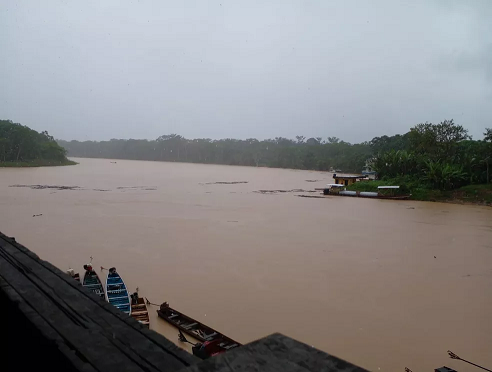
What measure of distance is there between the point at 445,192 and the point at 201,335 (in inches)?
704

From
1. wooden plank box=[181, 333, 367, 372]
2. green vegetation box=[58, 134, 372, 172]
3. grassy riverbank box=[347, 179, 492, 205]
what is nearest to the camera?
wooden plank box=[181, 333, 367, 372]

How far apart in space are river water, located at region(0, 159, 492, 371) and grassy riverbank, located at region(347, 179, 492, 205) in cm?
307

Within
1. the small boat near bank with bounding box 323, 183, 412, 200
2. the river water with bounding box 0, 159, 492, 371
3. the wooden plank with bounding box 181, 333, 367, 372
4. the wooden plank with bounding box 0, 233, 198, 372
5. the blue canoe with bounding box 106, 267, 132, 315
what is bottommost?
the river water with bounding box 0, 159, 492, 371

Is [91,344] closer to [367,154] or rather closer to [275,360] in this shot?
[275,360]

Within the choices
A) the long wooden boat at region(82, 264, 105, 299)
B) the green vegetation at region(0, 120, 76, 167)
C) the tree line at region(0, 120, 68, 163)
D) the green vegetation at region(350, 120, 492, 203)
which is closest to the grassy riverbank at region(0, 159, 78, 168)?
the green vegetation at region(0, 120, 76, 167)

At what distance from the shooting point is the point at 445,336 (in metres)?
4.54

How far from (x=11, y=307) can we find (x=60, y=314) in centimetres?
18

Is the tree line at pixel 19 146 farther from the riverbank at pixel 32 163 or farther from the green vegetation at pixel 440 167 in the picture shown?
the green vegetation at pixel 440 167

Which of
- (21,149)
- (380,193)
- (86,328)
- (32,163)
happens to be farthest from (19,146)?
(86,328)

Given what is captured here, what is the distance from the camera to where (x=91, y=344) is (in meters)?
0.85

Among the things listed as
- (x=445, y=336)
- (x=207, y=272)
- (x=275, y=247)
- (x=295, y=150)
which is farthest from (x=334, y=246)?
(x=295, y=150)

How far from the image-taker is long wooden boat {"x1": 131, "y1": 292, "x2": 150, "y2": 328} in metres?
4.34

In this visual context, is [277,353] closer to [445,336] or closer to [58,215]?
[445,336]

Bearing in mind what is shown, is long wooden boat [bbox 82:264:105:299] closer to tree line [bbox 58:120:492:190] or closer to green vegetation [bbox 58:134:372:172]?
tree line [bbox 58:120:492:190]
